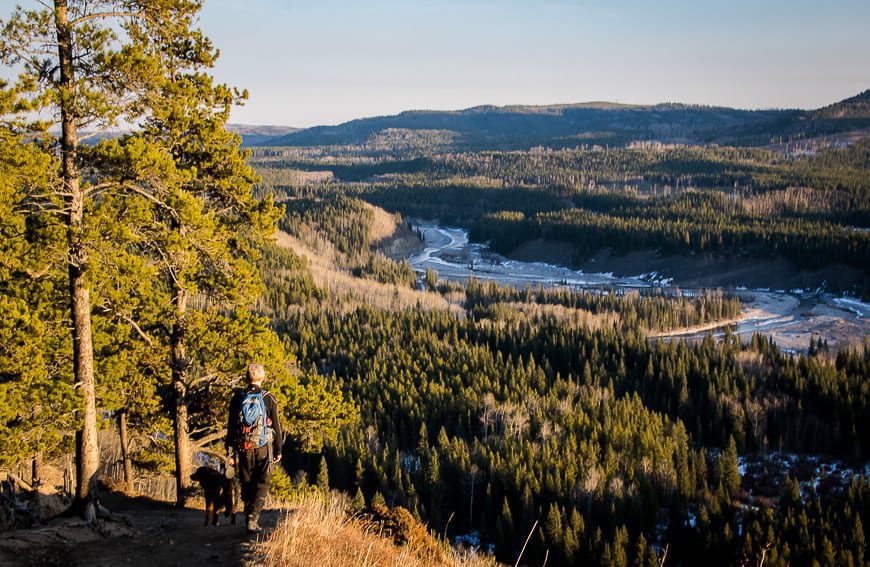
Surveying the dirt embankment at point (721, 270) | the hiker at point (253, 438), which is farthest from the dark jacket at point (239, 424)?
the dirt embankment at point (721, 270)

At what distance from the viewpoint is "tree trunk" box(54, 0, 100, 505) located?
1532cm

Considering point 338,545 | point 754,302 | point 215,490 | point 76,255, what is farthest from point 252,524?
point 754,302

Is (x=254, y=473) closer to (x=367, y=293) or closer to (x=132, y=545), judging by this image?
(x=132, y=545)

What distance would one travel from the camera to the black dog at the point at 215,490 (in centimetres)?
1631

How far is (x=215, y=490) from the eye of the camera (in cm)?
1634

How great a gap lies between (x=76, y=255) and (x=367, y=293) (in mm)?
115810

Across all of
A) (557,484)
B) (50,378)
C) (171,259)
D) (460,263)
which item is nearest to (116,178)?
(171,259)

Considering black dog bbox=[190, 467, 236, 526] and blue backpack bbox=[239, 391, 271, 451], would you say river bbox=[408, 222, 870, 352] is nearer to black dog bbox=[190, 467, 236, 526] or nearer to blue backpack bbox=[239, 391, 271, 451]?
black dog bbox=[190, 467, 236, 526]

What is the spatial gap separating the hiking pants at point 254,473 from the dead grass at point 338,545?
0.84 metres

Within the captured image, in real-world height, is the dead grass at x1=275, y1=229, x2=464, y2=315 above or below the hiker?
below

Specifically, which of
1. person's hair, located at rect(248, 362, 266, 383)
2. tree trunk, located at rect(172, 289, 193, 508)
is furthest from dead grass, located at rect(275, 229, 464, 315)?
person's hair, located at rect(248, 362, 266, 383)

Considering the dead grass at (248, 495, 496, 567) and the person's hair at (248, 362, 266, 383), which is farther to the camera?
the person's hair at (248, 362, 266, 383)

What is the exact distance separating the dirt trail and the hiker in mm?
661

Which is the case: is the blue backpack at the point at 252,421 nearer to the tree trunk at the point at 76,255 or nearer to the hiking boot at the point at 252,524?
the hiking boot at the point at 252,524
